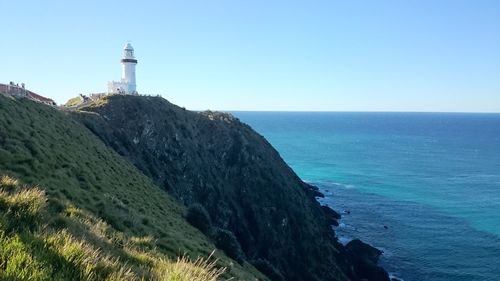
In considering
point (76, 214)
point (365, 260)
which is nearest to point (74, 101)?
point (365, 260)

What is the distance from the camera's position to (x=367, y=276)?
5356cm

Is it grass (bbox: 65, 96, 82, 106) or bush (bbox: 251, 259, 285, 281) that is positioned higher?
grass (bbox: 65, 96, 82, 106)

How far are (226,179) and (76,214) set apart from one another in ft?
162

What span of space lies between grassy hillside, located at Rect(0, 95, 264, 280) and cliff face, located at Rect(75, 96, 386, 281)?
40.7 ft

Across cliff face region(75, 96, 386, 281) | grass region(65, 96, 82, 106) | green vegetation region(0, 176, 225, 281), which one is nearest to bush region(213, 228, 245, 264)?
cliff face region(75, 96, 386, 281)

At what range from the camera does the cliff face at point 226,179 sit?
49.9 m

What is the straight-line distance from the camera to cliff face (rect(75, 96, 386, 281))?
49.9 metres

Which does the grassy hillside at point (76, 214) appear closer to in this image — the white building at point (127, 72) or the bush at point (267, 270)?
the bush at point (267, 270)

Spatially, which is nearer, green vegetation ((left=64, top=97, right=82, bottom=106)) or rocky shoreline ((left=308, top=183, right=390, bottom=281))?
rocky shoreline ((left=308, top=183, right=390, bottom=281))

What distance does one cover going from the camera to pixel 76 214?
11297 mm

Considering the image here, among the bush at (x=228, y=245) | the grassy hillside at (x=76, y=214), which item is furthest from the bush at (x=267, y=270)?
the grassy hillside at (x=76, y=214)

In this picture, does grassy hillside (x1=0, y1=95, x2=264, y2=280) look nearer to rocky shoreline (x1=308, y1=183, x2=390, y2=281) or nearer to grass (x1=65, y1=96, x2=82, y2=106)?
grass (x1=65, y1=96, x2=82, y2=106)

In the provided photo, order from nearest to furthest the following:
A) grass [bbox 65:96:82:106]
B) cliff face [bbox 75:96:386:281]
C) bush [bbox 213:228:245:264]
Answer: bush [bbox 213:228:245:264], cliff face [bbox 75:96:386:281], grass [bbox 65:96:82:106]

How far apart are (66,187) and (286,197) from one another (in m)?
47.6
